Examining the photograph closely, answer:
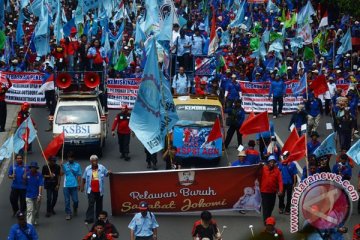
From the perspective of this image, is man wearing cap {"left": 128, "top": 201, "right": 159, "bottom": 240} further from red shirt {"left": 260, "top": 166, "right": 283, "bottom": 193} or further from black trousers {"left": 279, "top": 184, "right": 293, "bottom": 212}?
black trousers {"left": 279, "top": 184, "right": 293, "bottom": 212}

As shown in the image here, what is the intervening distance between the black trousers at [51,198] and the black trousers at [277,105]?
39.7ft

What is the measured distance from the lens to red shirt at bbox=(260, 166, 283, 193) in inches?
727

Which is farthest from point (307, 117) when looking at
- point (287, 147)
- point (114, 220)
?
point (114, 220)

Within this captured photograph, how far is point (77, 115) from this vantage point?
2570cm

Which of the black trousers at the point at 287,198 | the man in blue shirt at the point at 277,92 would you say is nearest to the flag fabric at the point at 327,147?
the black trousers at the point at 287,198

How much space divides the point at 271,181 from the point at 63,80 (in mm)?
10902

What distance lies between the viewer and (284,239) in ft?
16.2

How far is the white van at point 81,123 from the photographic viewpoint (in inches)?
980

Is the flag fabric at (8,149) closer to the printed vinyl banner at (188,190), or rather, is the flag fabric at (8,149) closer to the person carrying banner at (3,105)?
the printed vinyl banner at (188,190)

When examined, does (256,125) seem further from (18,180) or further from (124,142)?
(18,180)

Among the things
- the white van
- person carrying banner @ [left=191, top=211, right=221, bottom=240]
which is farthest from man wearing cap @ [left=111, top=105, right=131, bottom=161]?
person carrying banner @ [left=191, top=211, right=221, bottom=240]

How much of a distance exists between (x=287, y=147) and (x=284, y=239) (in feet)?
49.7

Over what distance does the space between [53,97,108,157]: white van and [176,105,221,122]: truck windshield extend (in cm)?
212

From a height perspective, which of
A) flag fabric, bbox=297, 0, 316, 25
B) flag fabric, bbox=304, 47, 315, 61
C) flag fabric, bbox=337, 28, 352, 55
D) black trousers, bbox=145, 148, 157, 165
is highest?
flag fabric, bbox=297, 0, 316, 25
